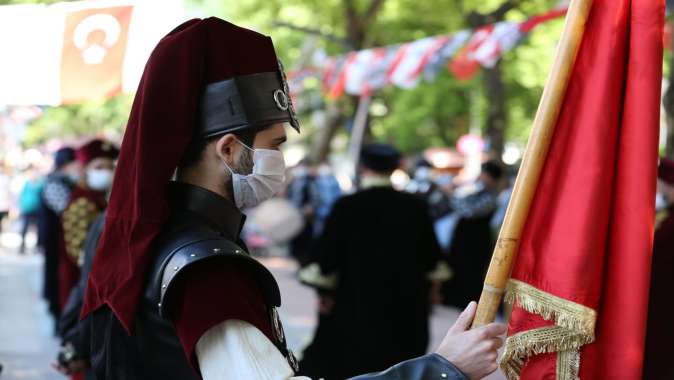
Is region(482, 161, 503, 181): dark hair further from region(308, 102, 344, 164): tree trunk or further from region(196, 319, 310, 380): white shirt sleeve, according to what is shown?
region(308, 102, 344, 164): tree trunk

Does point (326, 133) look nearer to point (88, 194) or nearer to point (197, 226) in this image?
point (88, 194)

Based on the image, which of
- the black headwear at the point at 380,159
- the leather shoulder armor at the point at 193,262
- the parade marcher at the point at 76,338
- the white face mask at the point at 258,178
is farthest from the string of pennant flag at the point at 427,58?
the leather shoulder armor at the point at 193,262

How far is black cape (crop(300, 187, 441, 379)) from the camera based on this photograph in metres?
6.20

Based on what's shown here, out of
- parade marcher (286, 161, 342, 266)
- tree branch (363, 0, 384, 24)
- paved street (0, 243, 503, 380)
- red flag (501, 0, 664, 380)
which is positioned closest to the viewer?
red flag (501, 0, 664, 380)

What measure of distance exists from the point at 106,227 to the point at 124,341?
0.30 meters

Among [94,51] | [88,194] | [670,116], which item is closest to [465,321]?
[94,51]

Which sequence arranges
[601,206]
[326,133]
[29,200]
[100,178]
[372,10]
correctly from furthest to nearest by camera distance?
[326,133] < [372,10] < [29,200] < [100,178] < [601,206]

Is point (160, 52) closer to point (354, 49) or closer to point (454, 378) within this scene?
point (454, 378)

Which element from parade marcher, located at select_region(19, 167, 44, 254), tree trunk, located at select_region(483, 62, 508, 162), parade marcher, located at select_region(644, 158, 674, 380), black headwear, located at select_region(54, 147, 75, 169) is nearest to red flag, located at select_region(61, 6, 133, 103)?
parade marcher, located at select_region(644, 158, 674, 380)

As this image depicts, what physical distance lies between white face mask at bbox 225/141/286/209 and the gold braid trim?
70 centimetres

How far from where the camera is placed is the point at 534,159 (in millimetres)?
2264

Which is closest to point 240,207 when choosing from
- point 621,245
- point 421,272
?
point 621,245

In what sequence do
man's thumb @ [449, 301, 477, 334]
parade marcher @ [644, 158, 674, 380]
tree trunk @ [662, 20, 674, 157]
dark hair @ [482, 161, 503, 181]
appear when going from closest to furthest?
man's thumb @ [449, 301, 477, 334] < parade marcher @ [644, 158, 674, 380] < tree trunk @ [662, 20, 674, 157] < dark hair @ [482, 161, 503, 181]

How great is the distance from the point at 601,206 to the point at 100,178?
17.1ft
